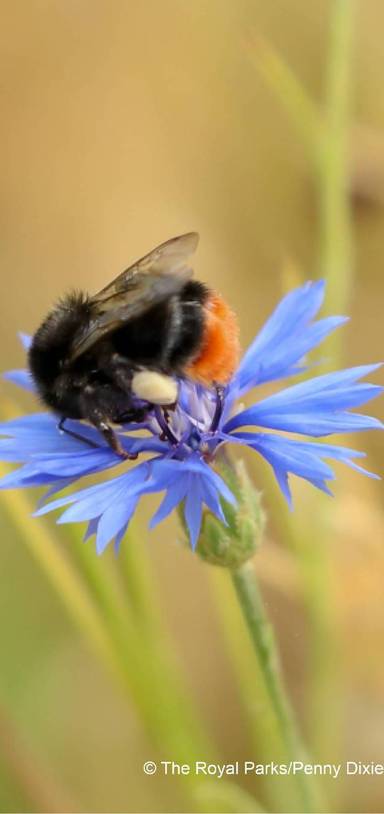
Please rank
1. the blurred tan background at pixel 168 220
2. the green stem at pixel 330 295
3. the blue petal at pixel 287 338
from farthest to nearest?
the blurred tan background at pixel 168 220 < the green stem at pixel 330 295 < the blue petal at pixel 287 338

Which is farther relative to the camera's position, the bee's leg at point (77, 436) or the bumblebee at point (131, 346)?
the bee's leg at point (77, 436)

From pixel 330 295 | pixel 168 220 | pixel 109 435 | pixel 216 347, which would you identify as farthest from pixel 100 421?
pixel 168 220

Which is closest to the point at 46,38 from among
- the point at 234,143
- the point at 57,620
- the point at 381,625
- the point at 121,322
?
the point at 234,143

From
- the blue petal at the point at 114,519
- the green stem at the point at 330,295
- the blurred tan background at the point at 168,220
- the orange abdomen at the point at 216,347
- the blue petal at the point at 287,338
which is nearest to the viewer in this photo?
the blue petal at the point at 114,519

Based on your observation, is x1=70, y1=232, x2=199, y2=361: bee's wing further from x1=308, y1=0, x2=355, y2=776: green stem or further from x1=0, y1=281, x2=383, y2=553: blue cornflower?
x1=308, y1=0, x2=355, y2=776: green stem

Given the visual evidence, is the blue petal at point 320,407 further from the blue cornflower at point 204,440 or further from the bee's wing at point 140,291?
the bee's wing at point 140,291

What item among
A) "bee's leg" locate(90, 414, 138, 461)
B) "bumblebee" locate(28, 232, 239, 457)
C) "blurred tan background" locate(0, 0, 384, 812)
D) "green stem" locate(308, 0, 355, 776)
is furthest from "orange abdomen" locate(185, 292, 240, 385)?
"blurred tan background" locate(0, 0, 384, 812)

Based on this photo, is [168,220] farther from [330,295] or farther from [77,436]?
[77,436]

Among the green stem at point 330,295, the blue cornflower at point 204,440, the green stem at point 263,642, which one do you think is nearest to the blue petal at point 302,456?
the blue cornflower at point 204,440
